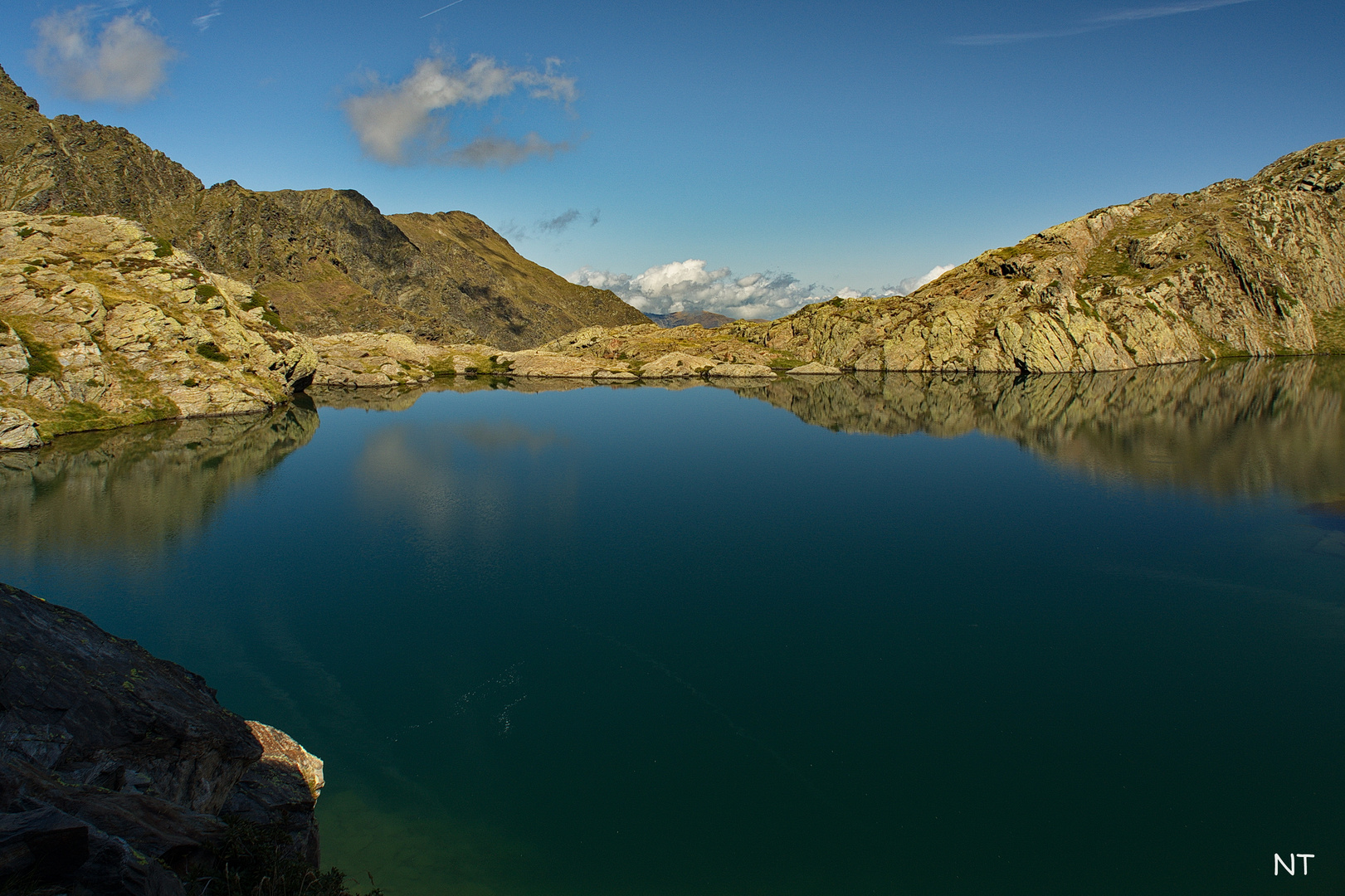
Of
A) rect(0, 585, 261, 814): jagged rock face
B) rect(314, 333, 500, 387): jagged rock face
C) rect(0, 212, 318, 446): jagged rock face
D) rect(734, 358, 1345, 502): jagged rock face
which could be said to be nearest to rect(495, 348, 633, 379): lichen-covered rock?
rect(314, 333, 500, 387): jagged rock face

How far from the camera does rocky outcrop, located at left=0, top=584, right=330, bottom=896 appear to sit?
8219mm

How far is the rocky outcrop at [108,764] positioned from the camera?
8.22 m

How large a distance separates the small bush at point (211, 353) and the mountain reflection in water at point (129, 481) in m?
14.3

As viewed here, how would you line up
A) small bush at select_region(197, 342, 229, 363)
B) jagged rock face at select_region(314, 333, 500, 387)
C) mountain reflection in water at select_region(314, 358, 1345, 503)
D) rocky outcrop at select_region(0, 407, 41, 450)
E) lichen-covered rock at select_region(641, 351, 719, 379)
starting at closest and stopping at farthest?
mountain reflection in water at select_region(314, 358, 1345, 503)
rocky outcrop at select_region(0, 407, 41, 450)
small bush at select_region(197, 342, 229, 363)
jagged rock face at select_region(314, 333, 500, 387)
lichen-covered rock at select_region(641, 351, 719, 379)

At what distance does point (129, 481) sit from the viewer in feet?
187

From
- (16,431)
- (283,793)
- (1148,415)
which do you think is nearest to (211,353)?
(16,431)

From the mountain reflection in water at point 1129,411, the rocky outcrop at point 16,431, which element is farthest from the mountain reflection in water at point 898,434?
the rocky outcrop at point 16,431

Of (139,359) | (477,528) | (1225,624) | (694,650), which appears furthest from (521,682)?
(139,359)

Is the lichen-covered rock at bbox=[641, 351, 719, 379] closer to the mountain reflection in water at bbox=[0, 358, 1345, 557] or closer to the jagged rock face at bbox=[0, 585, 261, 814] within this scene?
the mountain reflection in water at bbox=[0, 358, 1345, 557]

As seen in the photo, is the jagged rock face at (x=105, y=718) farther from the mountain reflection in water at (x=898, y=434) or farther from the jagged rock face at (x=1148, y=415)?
the jagged rock face at (x=1148, y=415)

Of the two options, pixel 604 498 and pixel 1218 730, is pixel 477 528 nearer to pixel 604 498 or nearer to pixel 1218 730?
pixel 604 498

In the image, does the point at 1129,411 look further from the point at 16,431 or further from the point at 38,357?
the point at 38,357

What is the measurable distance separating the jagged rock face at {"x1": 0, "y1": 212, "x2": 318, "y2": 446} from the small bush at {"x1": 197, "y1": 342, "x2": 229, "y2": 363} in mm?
179

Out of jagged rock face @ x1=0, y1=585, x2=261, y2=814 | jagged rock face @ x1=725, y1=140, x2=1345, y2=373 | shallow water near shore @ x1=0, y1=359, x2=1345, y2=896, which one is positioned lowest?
shallow water near shore @ x1=0, y1=359, x2=1345, y2=896
